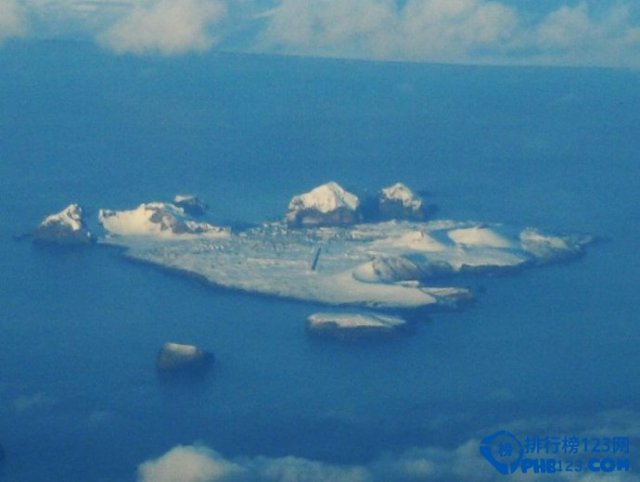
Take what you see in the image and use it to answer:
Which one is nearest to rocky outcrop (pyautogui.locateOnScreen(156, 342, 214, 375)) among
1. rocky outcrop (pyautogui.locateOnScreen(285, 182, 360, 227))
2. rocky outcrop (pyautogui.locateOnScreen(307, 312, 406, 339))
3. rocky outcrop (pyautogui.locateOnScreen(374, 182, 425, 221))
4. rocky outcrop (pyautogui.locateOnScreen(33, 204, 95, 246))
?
rocky outcrop (pyautogui.locateOnScreen(307, 312, 406, 339))

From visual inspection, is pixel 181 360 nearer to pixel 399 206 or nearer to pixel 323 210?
pixel 323 210

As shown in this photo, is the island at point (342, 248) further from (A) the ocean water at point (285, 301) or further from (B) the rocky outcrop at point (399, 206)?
(A) the ocean water at point (285, 301)

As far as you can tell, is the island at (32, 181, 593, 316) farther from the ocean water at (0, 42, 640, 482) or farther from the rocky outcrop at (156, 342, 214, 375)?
the rocky outcrop at (156, 342, 214, 375)

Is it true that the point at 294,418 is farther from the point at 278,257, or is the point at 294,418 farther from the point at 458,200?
the point at 458,200

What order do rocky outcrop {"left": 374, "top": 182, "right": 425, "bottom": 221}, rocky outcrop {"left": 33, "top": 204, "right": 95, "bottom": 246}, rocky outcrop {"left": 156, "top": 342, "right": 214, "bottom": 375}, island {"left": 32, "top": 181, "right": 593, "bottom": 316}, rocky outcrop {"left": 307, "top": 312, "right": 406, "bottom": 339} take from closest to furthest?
1. rocky outcrop {"left": 156, "top": 342, "right": 214, "bottom": 375}
2. rocky outcrop {"left": 307, "top": 312, "right": 406, "bottom": 339}
3. island {"left": 32, "top": 181, "right": 593, "bottom": 316}
4. rocky outcrop {"left": 33, "top": 204, "right": 95, "bottom": 246}
5. rocky outcrop {"left": 374, "top": 182, "right": 425, "bottom": 221}

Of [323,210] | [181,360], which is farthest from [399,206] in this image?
[181,360]

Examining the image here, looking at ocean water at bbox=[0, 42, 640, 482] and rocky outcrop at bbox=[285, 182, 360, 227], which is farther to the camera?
rocky outcrop at bbox=[285, 182, 360, 227]
